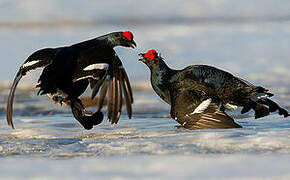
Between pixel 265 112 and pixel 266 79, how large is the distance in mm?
2935

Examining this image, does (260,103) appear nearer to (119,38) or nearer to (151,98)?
(119,38)

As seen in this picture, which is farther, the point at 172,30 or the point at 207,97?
the point at 172,30

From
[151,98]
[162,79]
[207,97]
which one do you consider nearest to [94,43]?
[162,79]

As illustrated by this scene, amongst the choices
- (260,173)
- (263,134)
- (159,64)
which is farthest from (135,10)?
(260,173)

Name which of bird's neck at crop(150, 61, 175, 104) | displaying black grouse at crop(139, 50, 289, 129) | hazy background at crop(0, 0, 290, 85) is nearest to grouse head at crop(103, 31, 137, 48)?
bird's neck at crop(150, 61, 175, 104)

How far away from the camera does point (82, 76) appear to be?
6.18 metres

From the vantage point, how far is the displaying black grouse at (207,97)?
6.16m

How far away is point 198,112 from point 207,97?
0.64 ft

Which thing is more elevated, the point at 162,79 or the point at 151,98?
the point at 162,79

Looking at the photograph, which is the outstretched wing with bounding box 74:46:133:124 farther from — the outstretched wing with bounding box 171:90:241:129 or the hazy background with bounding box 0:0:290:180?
the outstretched wing with bounding box 171:90:241:129

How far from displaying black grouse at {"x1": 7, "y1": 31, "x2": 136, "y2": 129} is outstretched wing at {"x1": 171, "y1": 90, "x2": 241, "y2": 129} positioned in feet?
1.38

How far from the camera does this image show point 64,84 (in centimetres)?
627

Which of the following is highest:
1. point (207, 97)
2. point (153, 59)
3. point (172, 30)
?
point (172, 30)

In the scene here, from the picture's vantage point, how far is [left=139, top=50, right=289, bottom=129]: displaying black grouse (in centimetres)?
616
